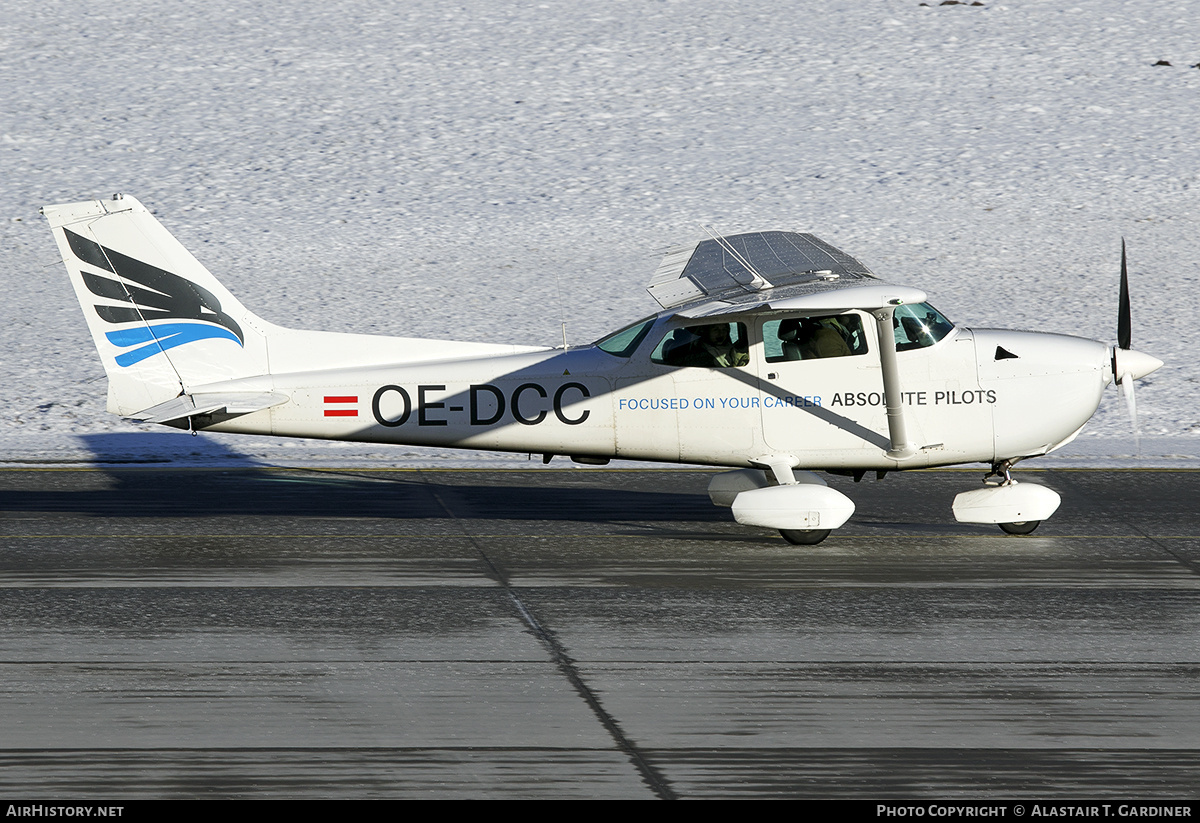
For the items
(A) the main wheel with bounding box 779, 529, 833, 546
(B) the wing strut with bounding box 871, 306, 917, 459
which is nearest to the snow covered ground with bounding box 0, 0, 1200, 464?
(B) the wing strut with bounding box 871, 306, 917, 459

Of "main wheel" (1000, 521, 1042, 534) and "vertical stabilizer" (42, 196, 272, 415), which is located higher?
"vertical stabilizer" (42, 196, 272, 415)

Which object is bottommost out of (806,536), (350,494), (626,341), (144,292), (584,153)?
(806,536)

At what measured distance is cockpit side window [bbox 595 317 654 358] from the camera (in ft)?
39.6

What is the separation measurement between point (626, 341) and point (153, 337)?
422 cm

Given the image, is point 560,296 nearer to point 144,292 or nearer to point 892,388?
point 144,292

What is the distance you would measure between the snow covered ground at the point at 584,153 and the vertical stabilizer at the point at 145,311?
20.5ft

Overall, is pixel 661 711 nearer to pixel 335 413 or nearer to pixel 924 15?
pixel 335 413

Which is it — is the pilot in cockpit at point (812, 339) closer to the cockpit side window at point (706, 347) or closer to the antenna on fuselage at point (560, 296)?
the cockpit side window at point (706, 347)

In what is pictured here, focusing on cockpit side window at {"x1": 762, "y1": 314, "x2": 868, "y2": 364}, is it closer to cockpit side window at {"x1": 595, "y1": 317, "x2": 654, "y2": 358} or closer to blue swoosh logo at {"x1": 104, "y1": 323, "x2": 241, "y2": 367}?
cockpit side window at {"x1": 595, "y1": 317, "x2": 654, "y2": 358}

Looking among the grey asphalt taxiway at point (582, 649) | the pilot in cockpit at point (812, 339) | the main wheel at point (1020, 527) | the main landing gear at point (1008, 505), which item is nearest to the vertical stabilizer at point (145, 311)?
the grey asphalt taxiway at point (582, 649)

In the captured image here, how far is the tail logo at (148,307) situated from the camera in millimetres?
11750

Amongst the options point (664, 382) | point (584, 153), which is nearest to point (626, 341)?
point (664, 382)

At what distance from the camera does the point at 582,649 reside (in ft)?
28.5

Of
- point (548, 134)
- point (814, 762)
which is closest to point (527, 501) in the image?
point (814, 762)
